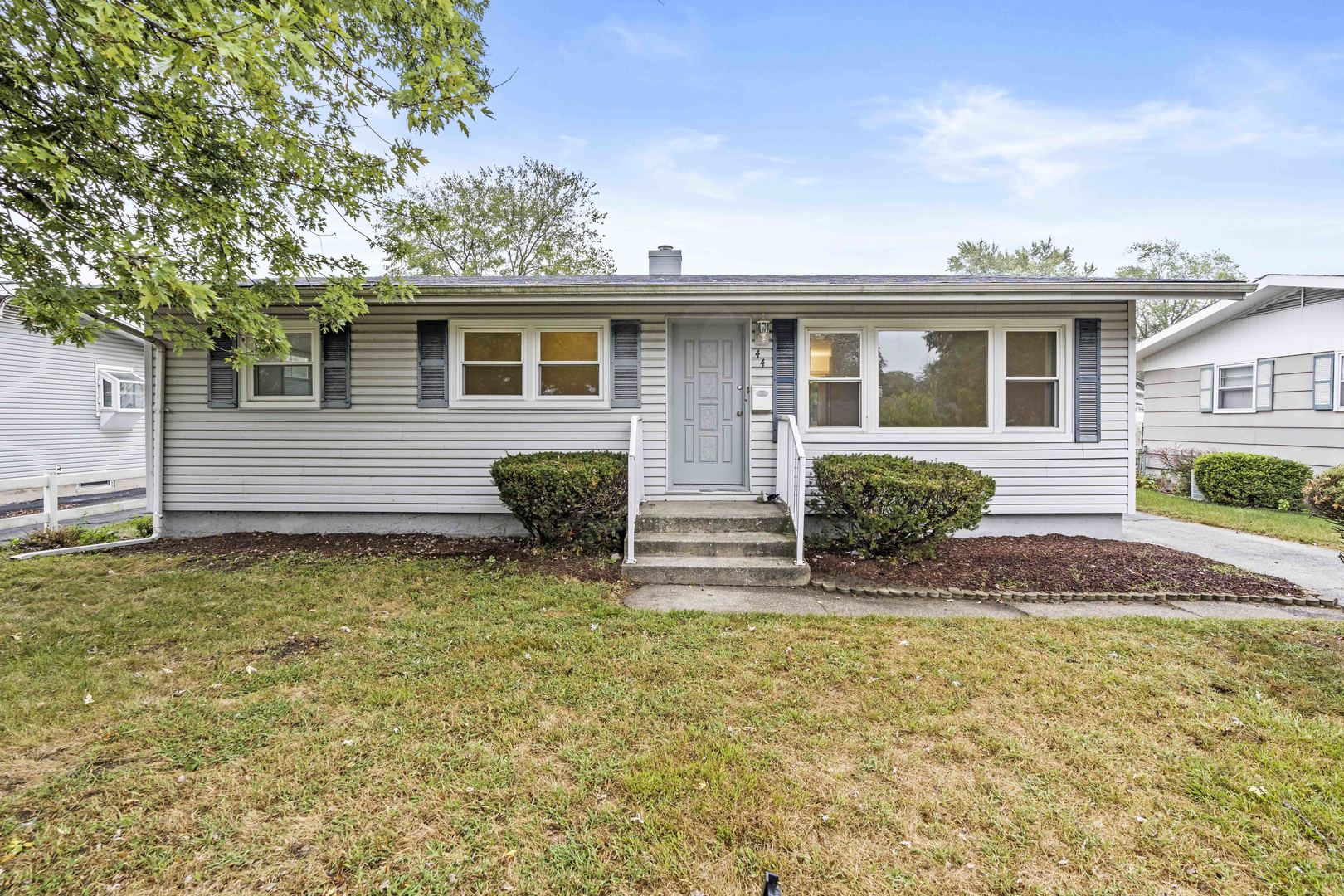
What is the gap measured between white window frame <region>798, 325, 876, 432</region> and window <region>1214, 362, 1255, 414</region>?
920cm

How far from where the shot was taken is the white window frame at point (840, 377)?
6414mm

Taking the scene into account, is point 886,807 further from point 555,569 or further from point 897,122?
point 897,122

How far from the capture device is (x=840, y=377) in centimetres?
647

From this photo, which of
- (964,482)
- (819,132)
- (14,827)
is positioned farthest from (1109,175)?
(14,827)

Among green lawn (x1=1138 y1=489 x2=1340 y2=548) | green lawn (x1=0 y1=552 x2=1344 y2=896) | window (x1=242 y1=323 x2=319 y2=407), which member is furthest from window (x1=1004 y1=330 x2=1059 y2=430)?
window (x1=242 y1=323 x2=319 y2=407)

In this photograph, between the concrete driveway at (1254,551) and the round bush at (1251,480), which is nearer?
the concrete driveway at (1254,551)

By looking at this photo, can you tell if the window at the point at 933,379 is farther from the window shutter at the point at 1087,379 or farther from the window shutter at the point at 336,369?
the window shutter at the point at 336,369

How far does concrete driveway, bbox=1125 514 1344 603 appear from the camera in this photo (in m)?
5.01

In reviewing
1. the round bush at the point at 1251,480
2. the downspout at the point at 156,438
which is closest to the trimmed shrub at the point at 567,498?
the downspout at the point at 156,438

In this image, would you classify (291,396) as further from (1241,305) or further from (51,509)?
(1241,305)

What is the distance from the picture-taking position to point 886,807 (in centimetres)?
A: 203

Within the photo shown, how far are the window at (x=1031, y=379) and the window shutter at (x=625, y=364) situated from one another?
437cm

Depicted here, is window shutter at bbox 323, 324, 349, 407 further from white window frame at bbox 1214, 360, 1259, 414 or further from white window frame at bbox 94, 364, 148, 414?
white window frame at bbox 1214, 360, 1259, 414

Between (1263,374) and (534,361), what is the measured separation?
42.3 ft
